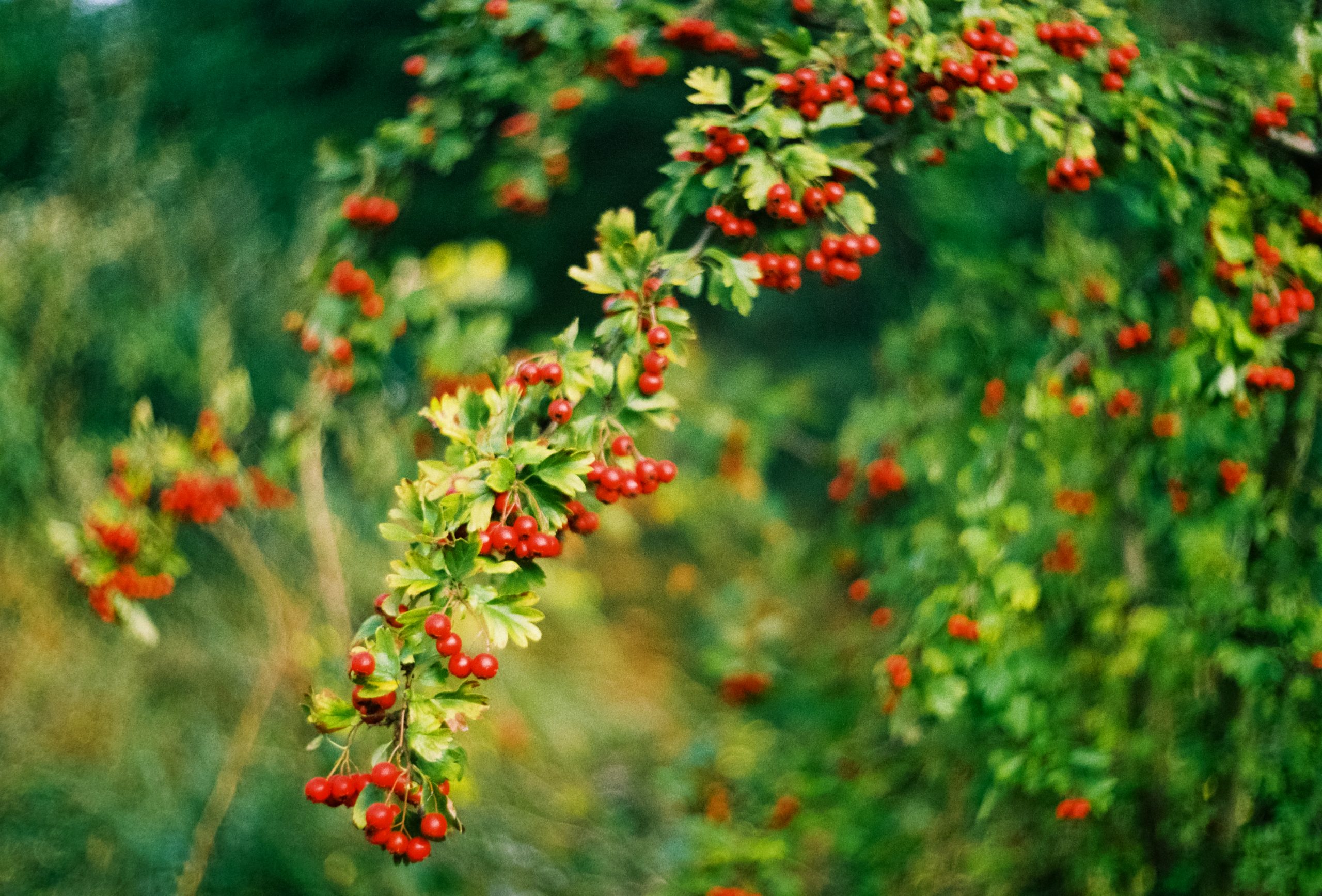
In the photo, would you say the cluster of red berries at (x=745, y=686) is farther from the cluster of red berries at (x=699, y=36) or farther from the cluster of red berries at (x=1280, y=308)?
the cluster of red berries at (x=699, y=36)

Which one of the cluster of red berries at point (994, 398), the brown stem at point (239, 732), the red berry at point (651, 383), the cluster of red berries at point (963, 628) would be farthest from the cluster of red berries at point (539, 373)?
the cluster of red berries at point (994, 398)

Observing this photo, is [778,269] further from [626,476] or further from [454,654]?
[454,654]

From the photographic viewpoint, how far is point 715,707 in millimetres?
4379

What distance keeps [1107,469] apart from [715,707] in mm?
2722

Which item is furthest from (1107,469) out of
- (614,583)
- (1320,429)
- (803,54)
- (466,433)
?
(614,583)

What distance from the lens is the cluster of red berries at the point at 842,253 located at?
3.99 feet

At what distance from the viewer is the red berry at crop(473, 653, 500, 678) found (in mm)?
984

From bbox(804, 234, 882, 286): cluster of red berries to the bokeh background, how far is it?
99cm

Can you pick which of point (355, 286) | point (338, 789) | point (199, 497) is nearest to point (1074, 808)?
point (338, 789)

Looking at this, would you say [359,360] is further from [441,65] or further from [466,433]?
[466,433]

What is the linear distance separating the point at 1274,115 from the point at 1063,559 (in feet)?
3.61

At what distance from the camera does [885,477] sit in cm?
215

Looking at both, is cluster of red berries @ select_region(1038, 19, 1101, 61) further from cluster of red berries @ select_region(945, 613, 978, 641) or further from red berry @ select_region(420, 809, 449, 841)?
red berry @ select_region(420, 809, 449, 841)

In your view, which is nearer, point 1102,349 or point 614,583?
point 1102,349
